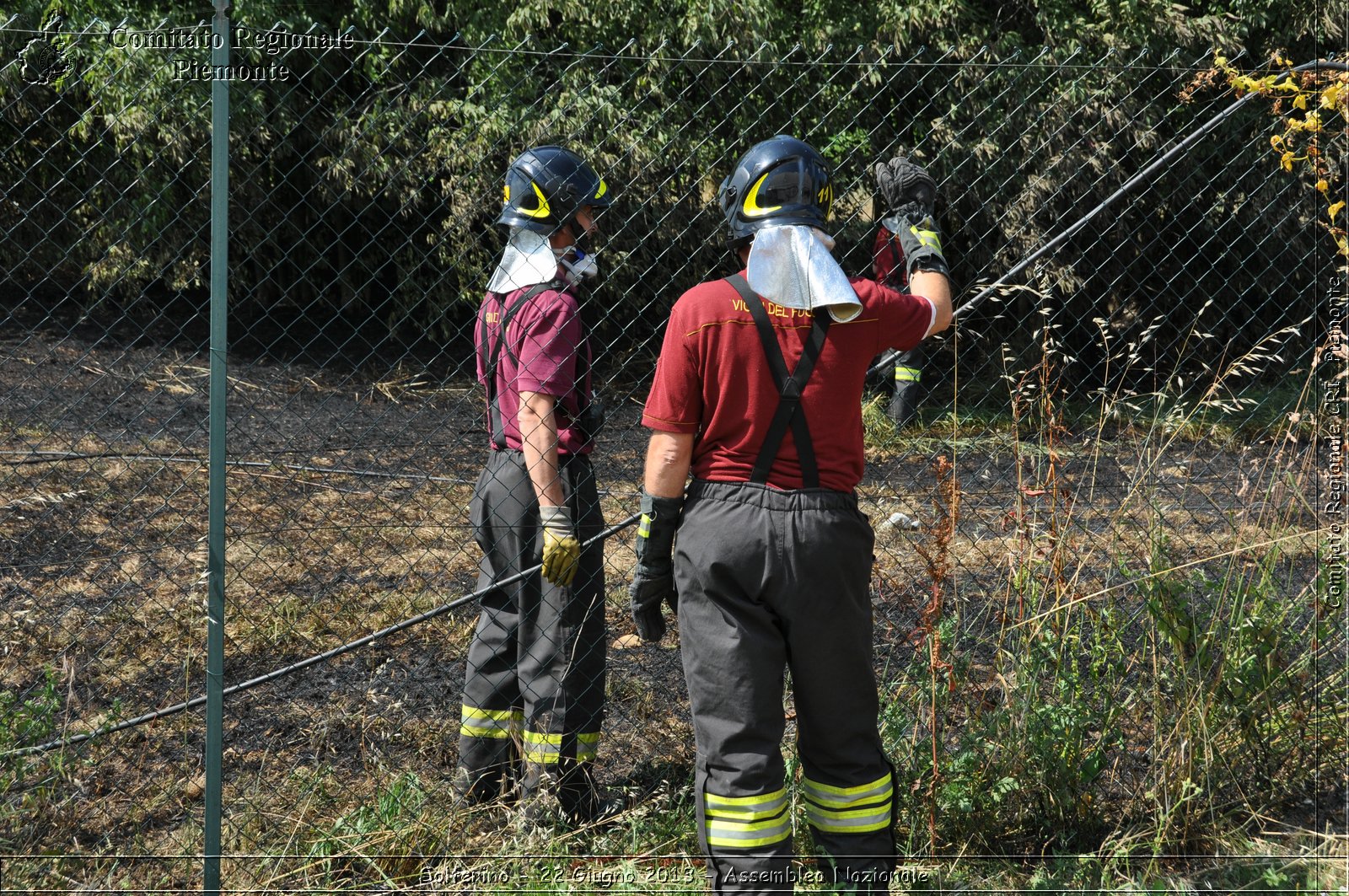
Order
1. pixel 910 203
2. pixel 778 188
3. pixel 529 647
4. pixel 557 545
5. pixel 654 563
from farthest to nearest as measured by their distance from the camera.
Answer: pixel 529 647
pixel 557 545
pixel 910 203
pixel 654 563
pixel 778 188

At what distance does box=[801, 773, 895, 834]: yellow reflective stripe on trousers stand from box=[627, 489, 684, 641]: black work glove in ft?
1.86

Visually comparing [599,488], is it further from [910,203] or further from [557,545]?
[910,203]

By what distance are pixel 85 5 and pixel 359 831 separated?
22.4 ft

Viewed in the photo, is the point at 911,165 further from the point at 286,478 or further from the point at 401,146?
the point at 401,146

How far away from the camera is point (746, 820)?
260 centimetres

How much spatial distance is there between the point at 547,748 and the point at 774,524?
116cm

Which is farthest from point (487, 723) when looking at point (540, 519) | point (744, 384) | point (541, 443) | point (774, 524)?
point (744, 384)

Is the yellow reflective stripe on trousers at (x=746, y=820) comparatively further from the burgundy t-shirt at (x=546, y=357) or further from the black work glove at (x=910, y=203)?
the black work glove at (x=910, y=203)

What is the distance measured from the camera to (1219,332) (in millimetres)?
9133

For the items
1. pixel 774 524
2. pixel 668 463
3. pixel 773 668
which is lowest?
pixel 773 668

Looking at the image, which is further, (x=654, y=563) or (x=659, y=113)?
(x=659, y=113)

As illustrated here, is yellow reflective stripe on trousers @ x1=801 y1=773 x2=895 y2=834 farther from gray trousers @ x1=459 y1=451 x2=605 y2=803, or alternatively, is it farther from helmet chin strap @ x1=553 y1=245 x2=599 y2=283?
helmet chin strap @ x1=553 y1=245 x2=599 y2=283

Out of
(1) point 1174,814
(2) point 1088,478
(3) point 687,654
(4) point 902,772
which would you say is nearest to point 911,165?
(3) point 687,654

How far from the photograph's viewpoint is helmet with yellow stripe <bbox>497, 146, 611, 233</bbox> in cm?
323
